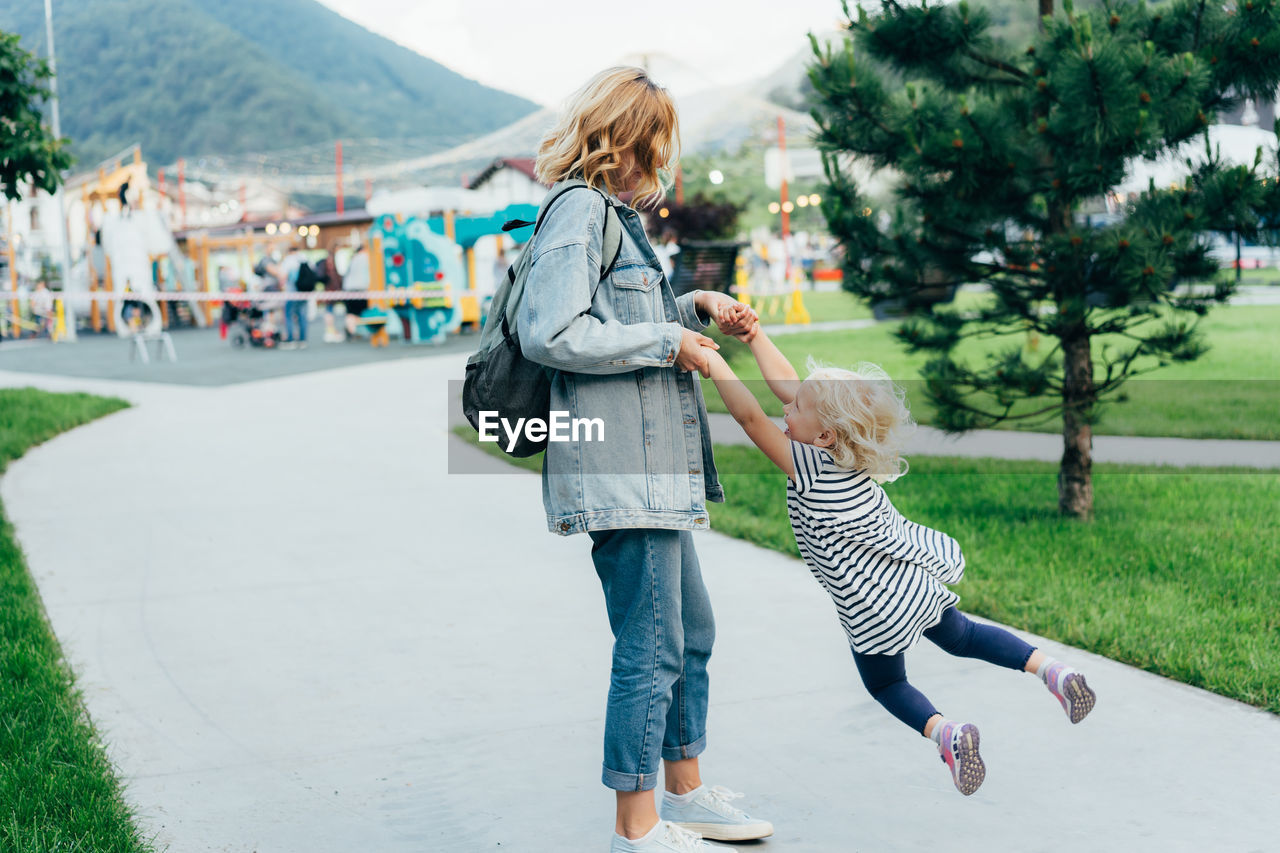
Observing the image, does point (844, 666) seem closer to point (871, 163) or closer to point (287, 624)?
point (287, 624)

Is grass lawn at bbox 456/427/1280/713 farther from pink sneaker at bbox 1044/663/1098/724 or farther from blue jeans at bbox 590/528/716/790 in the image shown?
blue jeans at bbox 590/528/716/790

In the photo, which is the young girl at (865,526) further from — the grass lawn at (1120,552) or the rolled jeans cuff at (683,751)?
the grass lawn at (1120,552)

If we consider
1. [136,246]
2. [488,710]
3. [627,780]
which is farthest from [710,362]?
[136,246]

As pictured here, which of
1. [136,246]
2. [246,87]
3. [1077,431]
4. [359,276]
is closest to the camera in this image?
[1077,431]

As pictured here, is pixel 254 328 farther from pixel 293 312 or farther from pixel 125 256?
pixel 125 256

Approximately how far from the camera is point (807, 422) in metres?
2.76

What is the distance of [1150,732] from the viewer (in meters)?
3.38

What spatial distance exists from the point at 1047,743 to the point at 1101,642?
910mm

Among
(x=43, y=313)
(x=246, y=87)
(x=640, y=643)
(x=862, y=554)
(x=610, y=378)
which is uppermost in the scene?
(x=246, y=87)

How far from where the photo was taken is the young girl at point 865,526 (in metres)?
2.71

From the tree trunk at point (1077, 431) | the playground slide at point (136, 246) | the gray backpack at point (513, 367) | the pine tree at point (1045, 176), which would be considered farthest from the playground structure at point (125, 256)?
the gray backpack at point (513, 367)

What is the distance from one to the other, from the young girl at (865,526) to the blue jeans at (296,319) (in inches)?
736

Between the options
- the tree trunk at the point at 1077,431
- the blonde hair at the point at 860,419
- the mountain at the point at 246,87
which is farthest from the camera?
the mountain at the point at 246,87

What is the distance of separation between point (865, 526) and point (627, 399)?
0.63 metres
